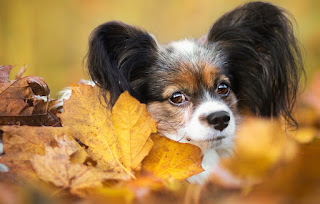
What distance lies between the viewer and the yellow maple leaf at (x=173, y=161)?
122cm

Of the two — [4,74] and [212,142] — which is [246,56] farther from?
[4,74]

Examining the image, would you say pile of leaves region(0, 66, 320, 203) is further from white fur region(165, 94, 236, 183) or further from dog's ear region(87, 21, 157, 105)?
white fur region(165, 94, 236, 183)

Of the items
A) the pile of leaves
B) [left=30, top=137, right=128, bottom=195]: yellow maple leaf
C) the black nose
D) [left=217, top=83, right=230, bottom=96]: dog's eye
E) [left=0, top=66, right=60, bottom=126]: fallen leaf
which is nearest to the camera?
the pile of leaves

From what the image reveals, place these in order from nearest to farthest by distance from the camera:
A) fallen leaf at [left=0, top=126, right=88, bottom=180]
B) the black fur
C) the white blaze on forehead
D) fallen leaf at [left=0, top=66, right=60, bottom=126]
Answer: fallen leaf at [left=0, top=126, right=88, bottom=180]
fallen leaf at [left=0, top=66, right=60, bottom=126]
the black fur
the white blaze on forehead

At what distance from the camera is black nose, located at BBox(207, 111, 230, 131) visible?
1705 millimetres

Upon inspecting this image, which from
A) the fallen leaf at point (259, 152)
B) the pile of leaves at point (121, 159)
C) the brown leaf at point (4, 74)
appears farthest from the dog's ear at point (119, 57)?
the fallen leaf at point (259, 152)

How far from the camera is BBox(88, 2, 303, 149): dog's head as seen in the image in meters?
1.78

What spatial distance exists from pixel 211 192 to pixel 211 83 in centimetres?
121

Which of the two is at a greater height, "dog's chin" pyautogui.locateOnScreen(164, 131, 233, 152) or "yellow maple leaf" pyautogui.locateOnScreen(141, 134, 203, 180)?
"yellow maple leaf" pyautogui.locateOnScreen(141, 134, 203, 180)

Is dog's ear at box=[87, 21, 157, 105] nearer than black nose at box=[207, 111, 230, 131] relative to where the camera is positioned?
Yes

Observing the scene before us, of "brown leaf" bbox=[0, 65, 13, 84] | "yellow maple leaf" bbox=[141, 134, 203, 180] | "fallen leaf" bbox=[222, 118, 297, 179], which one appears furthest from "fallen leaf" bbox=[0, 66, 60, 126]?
"fallen leaf" bbox=[222, 118, 297, 179]

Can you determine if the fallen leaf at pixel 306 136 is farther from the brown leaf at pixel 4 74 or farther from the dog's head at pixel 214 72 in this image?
the brown leaf at pixel 4 74

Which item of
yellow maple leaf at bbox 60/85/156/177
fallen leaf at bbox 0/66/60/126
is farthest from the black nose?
fallen leaf at bbox 0/66/60/126

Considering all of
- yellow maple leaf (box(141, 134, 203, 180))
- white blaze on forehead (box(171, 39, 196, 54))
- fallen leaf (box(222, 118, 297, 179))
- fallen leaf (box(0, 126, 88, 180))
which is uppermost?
fallen leaf (box(222, 118, 297, 179))
